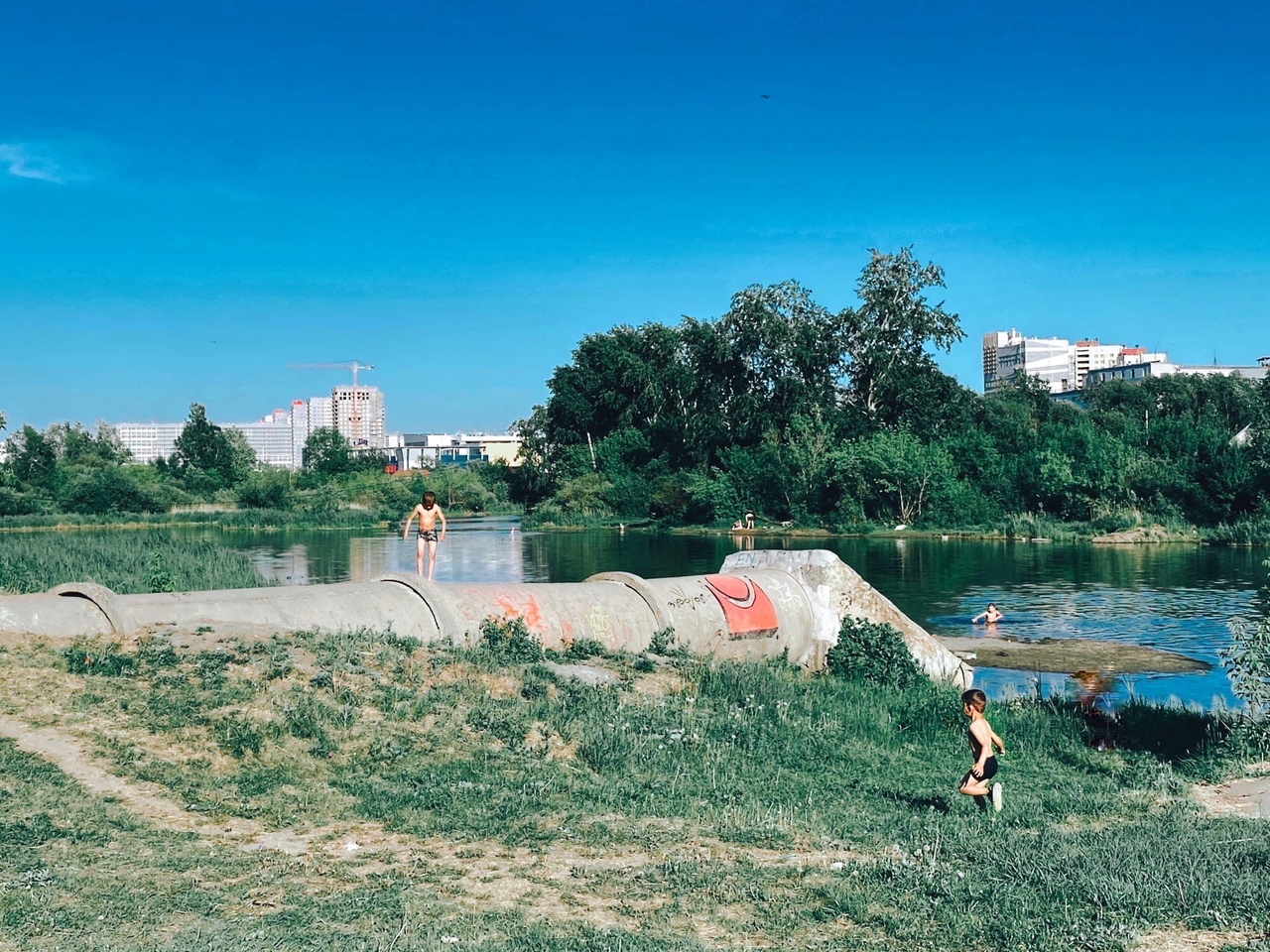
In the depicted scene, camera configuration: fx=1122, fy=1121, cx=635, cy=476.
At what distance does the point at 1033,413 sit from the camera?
355 feet

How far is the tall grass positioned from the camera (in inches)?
814

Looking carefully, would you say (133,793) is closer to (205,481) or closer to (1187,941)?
(1187,941)

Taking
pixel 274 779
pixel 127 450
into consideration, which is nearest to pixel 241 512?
pixel 127 450

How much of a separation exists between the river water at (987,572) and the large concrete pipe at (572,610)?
10.4 ft

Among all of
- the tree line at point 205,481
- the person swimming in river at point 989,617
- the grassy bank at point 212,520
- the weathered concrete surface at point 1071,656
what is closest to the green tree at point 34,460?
the tree line at point 205,481

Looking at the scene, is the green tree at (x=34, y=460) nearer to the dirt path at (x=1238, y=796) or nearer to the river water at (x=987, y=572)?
the river water at (x=987, y=572)

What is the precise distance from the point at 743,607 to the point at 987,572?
24.5 m

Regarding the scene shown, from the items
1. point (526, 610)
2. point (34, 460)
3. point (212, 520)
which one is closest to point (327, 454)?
point (34, 460)

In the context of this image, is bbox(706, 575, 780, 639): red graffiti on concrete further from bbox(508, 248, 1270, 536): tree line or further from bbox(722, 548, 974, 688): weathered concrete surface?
bbox(508, 248, 1270, 536): tree line

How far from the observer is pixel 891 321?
71688mm

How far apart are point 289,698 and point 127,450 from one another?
12024cm

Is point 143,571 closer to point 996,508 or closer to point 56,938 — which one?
point 56,938

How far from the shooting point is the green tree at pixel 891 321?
7069 cm

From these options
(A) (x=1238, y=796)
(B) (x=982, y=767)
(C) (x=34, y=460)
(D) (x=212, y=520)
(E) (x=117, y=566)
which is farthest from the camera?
(C) (x=34, y=460)
